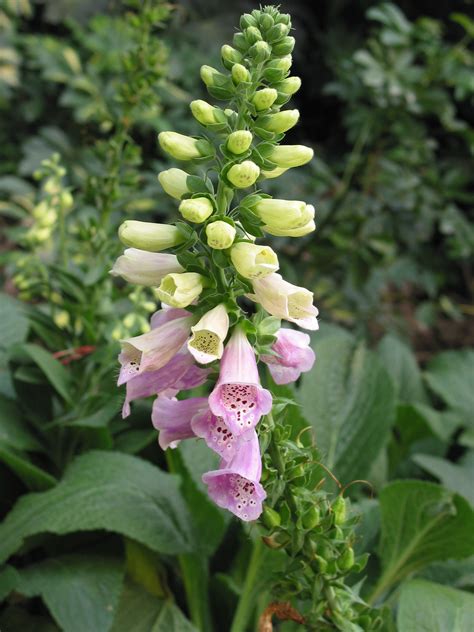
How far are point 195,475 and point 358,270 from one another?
5.06 ft

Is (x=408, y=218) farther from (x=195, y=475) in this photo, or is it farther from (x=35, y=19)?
(x=35, y=19)

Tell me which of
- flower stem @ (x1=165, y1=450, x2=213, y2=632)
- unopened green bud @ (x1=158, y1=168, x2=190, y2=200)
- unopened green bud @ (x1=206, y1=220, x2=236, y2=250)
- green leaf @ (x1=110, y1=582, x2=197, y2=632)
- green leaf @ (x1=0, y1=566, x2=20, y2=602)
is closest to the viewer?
unopened green bud @ (x1=206, y1=220, x2=236, y2=250)

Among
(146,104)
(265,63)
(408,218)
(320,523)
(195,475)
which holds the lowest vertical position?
(408,218)

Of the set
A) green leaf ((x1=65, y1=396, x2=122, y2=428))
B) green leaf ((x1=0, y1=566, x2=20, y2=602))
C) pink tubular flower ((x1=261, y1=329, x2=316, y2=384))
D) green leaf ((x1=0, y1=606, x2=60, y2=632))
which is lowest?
green leaf ((x1=0, y1=606, x2=60, y2=632))

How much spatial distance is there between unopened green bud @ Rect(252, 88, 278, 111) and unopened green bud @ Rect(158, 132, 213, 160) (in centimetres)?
9

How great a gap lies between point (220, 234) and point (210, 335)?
0.43 feet

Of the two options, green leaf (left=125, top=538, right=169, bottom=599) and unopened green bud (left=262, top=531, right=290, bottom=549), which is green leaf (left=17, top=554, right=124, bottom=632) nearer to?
green leaf (left=125, top=538, right=169, bottom=599)

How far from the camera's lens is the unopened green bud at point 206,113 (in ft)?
2.93

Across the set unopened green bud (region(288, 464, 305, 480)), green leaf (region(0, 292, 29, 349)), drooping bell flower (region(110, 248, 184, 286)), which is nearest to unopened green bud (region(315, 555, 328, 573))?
unopened green bud (region(288, 464, 305, 480))

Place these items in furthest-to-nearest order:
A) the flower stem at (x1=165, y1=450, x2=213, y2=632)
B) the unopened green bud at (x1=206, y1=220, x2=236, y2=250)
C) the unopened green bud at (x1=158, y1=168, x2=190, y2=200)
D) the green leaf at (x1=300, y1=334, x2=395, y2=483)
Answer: the green leaf at (x1=300, y1=334, x2=395, y2=483)
the flower stem at (x1=165, y1=450, x2=213, y2=632)
the unopened green bud at (x1=158, y1=168, x2=190, y2=200)
the unopened green bud at (x1=206, y1=220, x2=236, y2=250)

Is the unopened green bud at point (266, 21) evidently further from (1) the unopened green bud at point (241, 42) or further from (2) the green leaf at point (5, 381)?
(2) the green leaf at point (5, 381)

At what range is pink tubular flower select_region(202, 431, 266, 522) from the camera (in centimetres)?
88

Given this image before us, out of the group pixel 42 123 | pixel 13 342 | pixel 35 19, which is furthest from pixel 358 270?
pixel 35 19

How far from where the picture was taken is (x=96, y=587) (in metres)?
1.24
